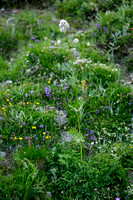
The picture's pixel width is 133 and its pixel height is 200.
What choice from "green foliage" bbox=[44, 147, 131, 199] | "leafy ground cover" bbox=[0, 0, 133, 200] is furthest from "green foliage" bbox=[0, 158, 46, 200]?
"green foliage" bbox=[44, 147, 131, 199]

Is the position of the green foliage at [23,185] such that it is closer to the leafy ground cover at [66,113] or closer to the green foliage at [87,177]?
the leafy ground cover at [66,113]

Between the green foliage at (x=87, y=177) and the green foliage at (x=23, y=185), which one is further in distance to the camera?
the green foliage at (x=87, y=177)

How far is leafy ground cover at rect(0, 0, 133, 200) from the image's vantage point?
2609 mm

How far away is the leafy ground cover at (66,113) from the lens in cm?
261

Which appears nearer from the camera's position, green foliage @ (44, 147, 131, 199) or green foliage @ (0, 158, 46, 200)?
green foliage @ (0, 158, 46, 200)

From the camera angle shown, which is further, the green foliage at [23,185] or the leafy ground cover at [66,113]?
the leafy ground cover at [66,113]

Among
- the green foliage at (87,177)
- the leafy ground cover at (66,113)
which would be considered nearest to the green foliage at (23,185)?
the leafy ground cover at (66,113)

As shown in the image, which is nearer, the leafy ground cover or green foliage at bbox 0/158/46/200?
green foliage at bbox 0/158/46/200

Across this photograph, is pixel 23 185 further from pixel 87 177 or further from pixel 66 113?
pixel 66 113

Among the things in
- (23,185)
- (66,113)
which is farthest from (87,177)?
(66,113)

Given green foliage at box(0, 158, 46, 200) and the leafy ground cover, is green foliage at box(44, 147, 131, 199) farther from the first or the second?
green foliage at box(0, 158, 46, 200)

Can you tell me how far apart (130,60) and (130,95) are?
1.14 meters

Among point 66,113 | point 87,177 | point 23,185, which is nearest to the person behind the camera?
point 23,185

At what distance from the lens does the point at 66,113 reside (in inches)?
144
